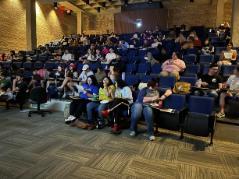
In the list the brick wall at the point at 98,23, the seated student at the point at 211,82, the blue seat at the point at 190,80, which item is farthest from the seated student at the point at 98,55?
the brick wall at the point at 98,23

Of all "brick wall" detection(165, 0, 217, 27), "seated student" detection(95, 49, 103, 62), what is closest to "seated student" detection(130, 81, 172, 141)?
"seated student" detection(95, 49, 103, 62)

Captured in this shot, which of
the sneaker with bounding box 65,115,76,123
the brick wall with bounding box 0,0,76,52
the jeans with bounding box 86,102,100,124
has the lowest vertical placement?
the sneaker with bounding box 65,115,76,123

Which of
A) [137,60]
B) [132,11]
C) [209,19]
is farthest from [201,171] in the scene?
[132,11]

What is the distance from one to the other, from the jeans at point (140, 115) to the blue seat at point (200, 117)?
0.55m

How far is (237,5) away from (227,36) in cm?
135

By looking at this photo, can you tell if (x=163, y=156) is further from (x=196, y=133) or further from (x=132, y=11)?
(x=132, y=11)

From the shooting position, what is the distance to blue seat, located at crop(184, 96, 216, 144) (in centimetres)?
341

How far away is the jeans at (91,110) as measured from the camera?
4.29 metres

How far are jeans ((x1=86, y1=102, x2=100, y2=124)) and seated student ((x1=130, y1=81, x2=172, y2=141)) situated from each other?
776mm

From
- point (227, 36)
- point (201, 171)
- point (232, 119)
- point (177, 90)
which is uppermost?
point (227, 36)

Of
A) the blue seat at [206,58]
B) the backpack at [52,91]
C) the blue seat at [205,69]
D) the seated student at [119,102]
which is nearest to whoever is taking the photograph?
the seated student at [119,102]

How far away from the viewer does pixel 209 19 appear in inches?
517

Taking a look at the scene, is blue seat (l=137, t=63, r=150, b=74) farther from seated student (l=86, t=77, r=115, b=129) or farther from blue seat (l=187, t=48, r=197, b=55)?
seated student (l=86, t=77, r=115, b=129)

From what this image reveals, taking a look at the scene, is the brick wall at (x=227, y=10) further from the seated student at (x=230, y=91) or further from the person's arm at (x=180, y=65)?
the seated student at (x=230, y=91)
